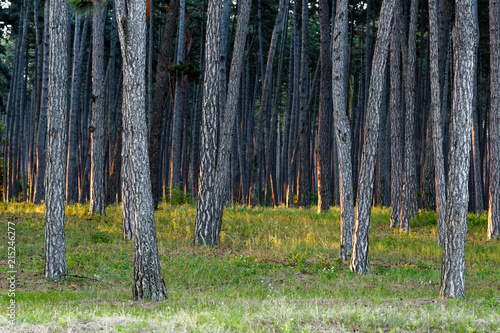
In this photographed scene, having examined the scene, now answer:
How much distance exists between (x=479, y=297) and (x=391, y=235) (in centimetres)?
602

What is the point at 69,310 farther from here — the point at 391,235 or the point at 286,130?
the point at 286,130

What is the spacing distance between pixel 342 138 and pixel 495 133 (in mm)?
6707

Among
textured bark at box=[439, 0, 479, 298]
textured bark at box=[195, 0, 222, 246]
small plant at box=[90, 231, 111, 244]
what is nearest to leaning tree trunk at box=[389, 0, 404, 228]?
textured bark at box=[195, 0, 222, 246]

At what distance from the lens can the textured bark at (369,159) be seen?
9531mm

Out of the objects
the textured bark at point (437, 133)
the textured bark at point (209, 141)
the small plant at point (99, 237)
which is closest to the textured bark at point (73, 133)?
the small plant at point (99, 237)

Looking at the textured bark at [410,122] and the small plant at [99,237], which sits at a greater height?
the textured bark at [410,122]

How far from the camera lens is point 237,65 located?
42.3 feet

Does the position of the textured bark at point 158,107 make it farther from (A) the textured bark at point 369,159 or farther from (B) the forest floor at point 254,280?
(A) the textured bark at point 369,159

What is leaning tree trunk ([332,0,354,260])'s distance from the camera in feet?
34.5

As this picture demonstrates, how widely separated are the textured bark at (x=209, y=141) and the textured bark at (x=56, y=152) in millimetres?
4097

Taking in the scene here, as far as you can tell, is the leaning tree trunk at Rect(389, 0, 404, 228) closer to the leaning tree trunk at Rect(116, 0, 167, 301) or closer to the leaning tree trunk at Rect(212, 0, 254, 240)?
the leaning tree trunk at Rect(212, 0, 254, 240)

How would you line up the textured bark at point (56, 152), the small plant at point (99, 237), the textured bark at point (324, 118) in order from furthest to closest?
the textured bark at point (324, 118) → the small plant at point (99, 237) → the textured bark at point (56, 152)

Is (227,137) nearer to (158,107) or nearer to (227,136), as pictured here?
(227,136)

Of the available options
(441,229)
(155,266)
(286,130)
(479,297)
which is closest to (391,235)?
(441,229)
